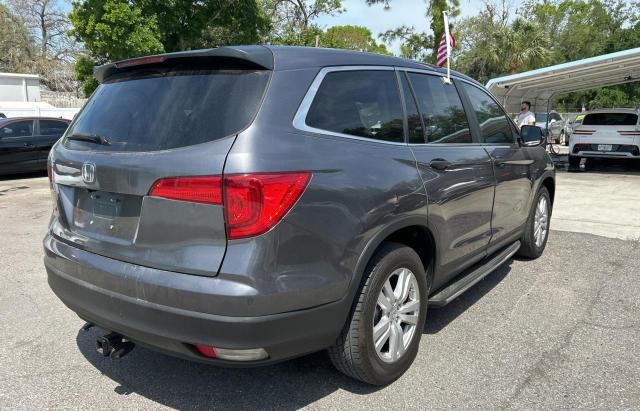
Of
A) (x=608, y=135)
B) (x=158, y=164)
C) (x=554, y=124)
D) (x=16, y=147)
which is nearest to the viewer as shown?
(x=158, y=164)

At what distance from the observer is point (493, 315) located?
160 inches

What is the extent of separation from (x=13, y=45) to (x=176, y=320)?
4446cm

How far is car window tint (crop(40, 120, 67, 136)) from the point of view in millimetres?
13016

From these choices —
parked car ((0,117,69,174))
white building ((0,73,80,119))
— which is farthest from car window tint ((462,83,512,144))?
white building ((0,73,80,119))

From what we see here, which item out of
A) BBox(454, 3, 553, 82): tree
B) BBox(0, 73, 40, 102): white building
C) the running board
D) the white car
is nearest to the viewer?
the running board

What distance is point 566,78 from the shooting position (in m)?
15.3

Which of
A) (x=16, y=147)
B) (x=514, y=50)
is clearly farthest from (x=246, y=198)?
(x=514, y=50)

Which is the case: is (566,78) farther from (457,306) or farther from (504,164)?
(457,306)

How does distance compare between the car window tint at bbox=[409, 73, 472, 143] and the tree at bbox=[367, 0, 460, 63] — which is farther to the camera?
the tree at bbox=[367, 0, 460, 63]

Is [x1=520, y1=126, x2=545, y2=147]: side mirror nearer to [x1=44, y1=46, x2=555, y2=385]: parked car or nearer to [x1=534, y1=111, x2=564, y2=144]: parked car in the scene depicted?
[x1=44, y1=46, x2=555, y2=385]: parked car

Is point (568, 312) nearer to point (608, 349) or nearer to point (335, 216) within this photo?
point (608, 349)

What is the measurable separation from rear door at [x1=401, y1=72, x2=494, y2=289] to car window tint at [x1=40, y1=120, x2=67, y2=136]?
12056 mm

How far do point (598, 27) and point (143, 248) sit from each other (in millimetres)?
53087

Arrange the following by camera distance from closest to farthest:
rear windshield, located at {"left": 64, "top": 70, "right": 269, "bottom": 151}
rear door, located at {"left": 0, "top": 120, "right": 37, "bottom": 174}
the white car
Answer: rear windshield, located at {"left": 64, "top": 70, "right": 269, "bottom": 151}, rear door, located at {"left": 0, "top": 120, "right": 37, "bottom": 174}, the white car
